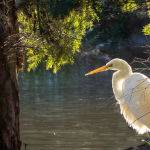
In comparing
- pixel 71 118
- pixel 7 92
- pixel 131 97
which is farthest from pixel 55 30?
pixel 71 118

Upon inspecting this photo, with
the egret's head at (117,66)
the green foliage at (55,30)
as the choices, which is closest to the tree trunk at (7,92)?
the green foliage at (55,30)

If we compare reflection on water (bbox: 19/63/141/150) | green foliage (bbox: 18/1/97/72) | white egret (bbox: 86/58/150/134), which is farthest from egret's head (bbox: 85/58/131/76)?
green foliage (bbox: 18/1/97/72)

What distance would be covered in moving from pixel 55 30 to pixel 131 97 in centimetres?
295

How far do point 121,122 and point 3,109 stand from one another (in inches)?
371

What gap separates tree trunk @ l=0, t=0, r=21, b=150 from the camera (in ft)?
20.8

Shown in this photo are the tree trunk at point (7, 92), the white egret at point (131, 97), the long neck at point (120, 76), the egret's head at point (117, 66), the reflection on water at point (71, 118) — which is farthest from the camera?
the reflection on water at point (71, 118)

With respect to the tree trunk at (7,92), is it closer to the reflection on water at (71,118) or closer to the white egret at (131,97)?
the white egret at (131,97)

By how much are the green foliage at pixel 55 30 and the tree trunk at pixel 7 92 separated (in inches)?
16.1

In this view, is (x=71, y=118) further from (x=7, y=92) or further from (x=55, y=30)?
(x=7, y=92)

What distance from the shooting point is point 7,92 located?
6.40 metres

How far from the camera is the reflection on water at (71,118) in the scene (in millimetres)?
12672

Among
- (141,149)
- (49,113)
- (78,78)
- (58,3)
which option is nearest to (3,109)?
(58,3)

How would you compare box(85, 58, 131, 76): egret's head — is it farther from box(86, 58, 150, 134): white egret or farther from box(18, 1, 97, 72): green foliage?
box(18, 1, 97, 72): green foliage

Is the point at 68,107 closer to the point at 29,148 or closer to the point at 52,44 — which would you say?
the point at 29,148
